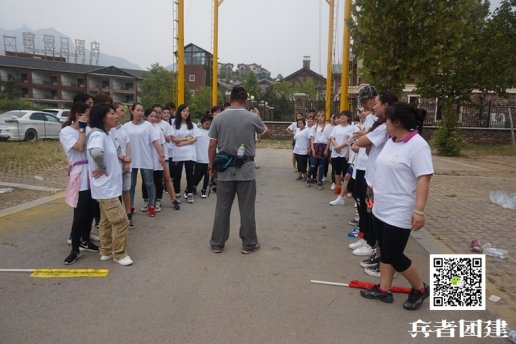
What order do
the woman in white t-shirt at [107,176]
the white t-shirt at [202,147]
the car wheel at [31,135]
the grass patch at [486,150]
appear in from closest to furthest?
1. the woman in white t-shirt at [107,176]
2. the white t-shirt at [202,147]
3. the car wheel at [31,135]
4. the grass patch at [486,150]

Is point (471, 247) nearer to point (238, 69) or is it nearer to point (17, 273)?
point (17, 273)

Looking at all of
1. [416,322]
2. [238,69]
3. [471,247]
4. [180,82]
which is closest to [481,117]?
[180,82]

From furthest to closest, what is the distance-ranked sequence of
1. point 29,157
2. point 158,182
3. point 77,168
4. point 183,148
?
point 29,157 < point 183,148 < point 158,182 < point 77,168

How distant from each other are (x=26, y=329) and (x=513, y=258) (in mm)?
5140

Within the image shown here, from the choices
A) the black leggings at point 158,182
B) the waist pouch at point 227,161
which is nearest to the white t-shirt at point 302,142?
the black leggings at point 158,182

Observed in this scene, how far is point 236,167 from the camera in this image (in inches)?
188

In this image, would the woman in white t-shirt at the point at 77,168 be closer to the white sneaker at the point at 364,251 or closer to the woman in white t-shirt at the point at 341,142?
the white sneaker at the point at 364,251

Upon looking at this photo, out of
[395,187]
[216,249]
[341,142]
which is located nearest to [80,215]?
[216,249]

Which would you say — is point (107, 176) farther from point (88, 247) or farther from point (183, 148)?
point (183, 148)

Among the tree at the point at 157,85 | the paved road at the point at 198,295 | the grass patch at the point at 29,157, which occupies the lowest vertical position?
the paved road at the point at 198,295

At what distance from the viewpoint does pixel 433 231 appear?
6039mm

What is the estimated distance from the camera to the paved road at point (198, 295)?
3.13 m

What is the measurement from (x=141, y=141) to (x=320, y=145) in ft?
15.4

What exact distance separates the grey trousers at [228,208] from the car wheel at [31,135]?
17.6m
